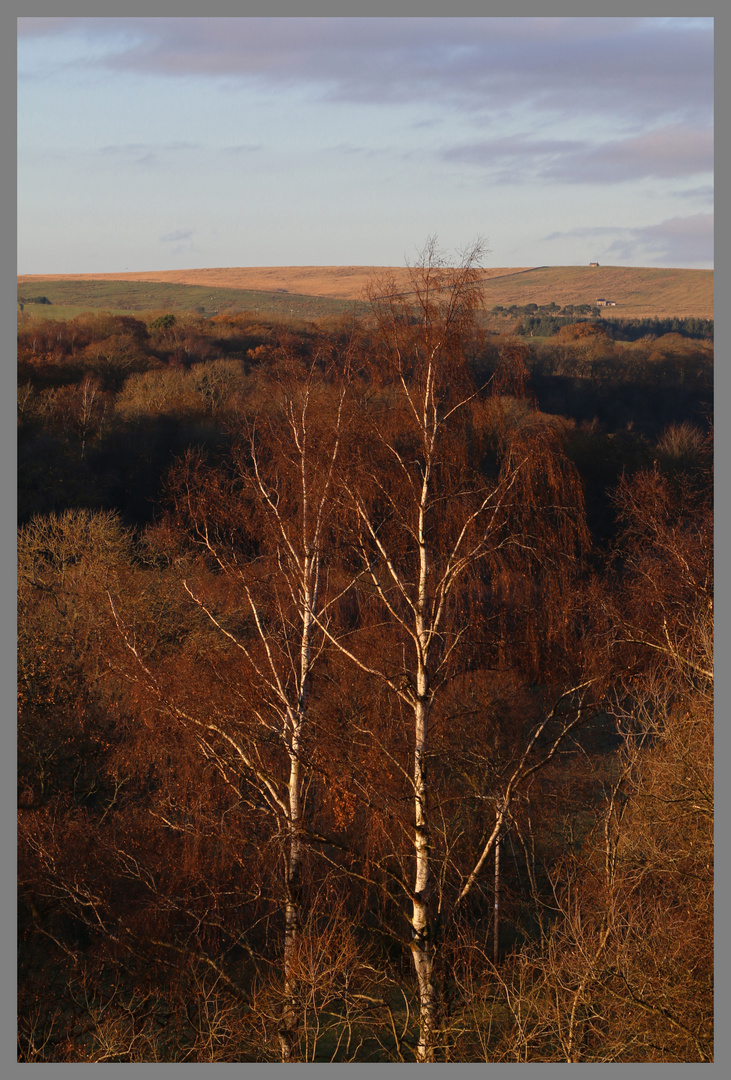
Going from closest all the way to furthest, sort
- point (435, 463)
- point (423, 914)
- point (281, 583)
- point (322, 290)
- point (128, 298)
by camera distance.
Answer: point (423, 914)
point (435, 463)
point (281, 583)
point (322, 290)
point (128, 298)

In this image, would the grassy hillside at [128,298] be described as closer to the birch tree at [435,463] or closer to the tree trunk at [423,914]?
the birch tree at [435,463]

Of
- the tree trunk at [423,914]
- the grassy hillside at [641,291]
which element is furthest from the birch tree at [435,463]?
the grassy hillside at [641,291]

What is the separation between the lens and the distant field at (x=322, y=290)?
19578 mm

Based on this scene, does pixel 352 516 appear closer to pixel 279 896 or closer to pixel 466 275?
pixel 466 275

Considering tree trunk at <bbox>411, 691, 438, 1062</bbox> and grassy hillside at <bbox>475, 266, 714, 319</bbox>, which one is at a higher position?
grassy hillside at <bbox>475, 266, 714, 319</bbox>

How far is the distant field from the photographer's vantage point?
19578mm

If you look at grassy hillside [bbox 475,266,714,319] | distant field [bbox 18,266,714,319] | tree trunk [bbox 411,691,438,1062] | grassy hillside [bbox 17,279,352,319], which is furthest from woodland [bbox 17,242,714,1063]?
grassy hillside [bbox 17,279,352,319]

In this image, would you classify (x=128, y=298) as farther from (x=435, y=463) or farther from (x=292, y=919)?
(x=292, y=919)

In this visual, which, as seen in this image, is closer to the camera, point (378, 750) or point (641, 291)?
point (378, 750)

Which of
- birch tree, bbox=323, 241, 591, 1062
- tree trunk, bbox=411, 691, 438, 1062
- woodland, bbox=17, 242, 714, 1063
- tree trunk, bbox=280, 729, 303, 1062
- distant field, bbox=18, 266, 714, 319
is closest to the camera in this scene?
tree trunk, bbox=411, 691, 438, 1062

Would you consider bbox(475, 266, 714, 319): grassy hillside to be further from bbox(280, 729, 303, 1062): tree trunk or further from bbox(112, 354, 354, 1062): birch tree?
bbox(280, 729, 303, 1062): tree trunk

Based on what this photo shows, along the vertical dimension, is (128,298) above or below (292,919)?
above

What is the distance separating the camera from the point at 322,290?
21.2 m

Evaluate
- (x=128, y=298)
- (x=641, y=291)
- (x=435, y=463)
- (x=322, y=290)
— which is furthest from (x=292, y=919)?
(x=128, y=298)
